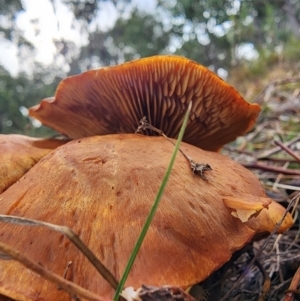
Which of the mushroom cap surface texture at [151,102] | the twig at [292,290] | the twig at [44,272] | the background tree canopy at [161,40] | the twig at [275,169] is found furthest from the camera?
the background tree canopy at [161,40]

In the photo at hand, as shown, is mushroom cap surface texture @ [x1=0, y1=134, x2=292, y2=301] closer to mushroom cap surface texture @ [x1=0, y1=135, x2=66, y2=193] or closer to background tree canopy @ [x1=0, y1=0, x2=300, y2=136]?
mushroom cap surface texture @ [x1=0, y1=135, x2=66, y2=193]

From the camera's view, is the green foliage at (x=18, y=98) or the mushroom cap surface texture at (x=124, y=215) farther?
the green foliage at (x=18, y=98)

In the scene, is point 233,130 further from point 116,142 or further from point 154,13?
point 154,13

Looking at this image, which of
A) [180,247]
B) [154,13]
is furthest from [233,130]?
[154,13]

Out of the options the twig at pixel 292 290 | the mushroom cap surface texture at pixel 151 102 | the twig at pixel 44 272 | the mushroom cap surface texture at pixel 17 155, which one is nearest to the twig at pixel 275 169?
the mushroom cap surface texture at pixel 151 102

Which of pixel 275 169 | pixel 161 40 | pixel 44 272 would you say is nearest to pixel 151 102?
pixel 275 169

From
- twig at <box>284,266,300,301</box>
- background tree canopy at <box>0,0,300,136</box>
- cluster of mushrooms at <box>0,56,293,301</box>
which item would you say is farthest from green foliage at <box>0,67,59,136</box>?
twig at <box>284,266,300,301</box>

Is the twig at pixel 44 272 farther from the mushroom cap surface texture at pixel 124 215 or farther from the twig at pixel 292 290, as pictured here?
the twig at pixel 292 290
